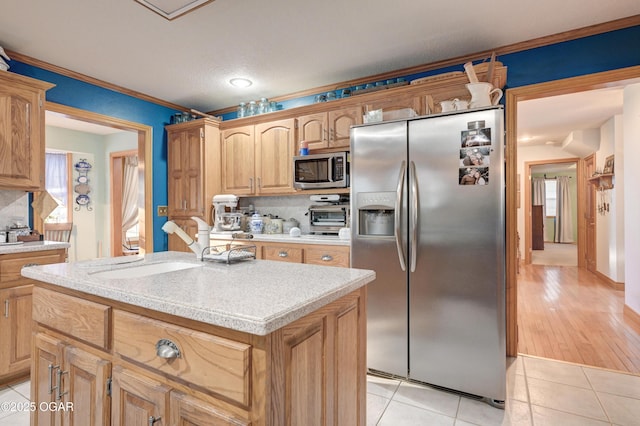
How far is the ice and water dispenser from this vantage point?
2350 mm

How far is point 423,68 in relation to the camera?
2990 millimetres

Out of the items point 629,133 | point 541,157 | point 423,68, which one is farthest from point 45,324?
point 541,157

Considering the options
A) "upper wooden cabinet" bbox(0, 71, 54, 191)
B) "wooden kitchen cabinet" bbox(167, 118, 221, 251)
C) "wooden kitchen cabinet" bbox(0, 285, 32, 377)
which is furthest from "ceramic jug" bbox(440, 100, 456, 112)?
"wooden kitchen cabinet" bbox(0, 285, 32, 377)

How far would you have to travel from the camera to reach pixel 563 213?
10.8 metres

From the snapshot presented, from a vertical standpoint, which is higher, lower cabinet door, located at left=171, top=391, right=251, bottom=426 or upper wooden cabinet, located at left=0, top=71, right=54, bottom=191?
upper wooden cabinet, located at left=0, top=71, right=54, bottom=191

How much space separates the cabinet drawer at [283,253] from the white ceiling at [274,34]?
1652mm

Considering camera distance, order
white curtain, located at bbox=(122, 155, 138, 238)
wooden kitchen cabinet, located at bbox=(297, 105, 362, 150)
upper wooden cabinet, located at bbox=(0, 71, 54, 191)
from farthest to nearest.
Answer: white curtain, located at bbox=(122, 155, 138, 238), wooden kitchen cabinet, located at bbox=(297, 105, 362, 150), upper wooden cabinet, located at bbox=(0, 71, 54, 191)

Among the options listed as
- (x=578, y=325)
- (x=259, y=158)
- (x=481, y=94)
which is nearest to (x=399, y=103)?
(x=481, y=94)

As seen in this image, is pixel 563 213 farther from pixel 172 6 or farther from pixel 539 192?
pixel 172 6

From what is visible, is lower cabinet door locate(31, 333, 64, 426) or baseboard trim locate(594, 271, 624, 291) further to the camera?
baseboard trim locate(594, 271, 624, 291)

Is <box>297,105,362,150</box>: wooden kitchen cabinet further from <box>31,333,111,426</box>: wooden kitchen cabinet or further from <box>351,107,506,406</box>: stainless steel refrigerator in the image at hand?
<box>31,333,111,426</box>: wooden kitchen cabinet

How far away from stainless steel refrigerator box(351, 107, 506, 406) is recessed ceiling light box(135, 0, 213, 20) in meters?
1.34

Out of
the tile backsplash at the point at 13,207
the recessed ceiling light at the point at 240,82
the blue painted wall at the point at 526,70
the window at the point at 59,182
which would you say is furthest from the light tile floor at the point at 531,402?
the window at the point at 59,182

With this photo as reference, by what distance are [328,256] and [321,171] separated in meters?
0.87
